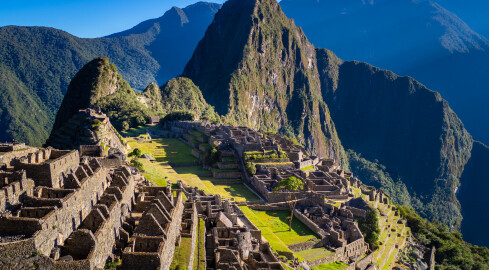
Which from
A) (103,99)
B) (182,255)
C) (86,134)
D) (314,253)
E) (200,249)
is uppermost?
(103,99)

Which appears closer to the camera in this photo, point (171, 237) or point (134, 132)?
point (171, 237)

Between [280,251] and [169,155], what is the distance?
3255 centimetres

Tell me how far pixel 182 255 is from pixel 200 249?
8.25 ft

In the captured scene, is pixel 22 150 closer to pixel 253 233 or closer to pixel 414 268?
pixel 253 233

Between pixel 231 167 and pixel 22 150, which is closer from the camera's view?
pixel 22 150

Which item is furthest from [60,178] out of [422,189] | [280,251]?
[422,189]

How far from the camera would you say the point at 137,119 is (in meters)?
87.5

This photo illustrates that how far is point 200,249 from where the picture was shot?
71.3 ft

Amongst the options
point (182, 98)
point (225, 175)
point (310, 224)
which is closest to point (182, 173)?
point (225, 175)

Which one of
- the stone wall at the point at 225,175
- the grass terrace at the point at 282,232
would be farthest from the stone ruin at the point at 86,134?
the grass terrace at the point at 282,232

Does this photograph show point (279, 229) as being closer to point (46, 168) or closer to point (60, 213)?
point (46, 168)

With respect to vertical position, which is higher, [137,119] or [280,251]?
[137,119]

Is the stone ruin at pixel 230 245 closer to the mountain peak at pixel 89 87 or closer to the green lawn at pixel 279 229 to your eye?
the green lawn at pixel 279 229

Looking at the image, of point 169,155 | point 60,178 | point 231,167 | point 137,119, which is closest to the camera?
point 60,178
